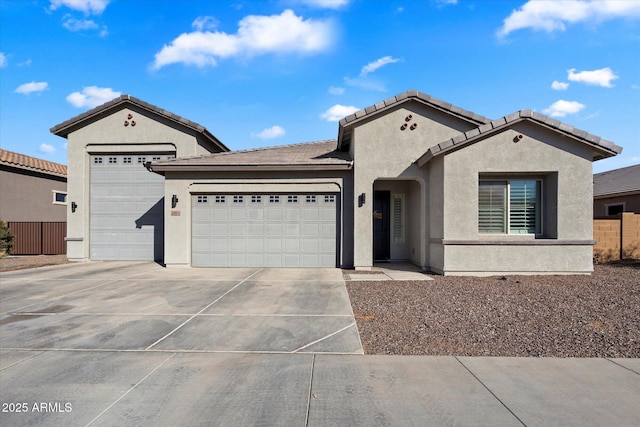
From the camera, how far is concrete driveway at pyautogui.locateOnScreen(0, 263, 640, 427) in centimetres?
304

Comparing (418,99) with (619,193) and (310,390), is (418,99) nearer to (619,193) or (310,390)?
(310,390)

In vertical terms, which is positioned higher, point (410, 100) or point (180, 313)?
point (410, 100)

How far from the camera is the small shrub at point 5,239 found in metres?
16.7

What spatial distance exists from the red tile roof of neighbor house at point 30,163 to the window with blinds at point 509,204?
22.8 m

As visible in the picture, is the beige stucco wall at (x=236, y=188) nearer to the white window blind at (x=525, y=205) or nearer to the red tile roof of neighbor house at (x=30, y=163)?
the white window blind at (x=525, y=205)

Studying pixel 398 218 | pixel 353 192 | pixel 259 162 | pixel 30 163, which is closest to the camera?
pixel 353 192

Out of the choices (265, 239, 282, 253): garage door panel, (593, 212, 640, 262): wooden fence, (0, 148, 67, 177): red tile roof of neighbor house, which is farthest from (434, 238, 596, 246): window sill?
(0, 148, 67, 177): red tile roof of neighbor house

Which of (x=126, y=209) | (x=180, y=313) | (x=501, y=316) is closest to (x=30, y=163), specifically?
(x=126, y=209)

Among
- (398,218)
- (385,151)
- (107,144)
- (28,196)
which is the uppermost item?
(107,144)

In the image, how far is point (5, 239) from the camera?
1688 centimetres

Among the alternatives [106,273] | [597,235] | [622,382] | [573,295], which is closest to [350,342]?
[622,382]

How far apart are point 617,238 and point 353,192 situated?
34.7 feet

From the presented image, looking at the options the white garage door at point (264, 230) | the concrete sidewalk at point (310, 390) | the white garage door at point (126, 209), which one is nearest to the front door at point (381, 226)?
the white garage door at point (264, 230)

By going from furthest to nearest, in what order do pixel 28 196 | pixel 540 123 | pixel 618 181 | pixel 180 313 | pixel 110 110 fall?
1. pixel 618 181
2. pixel 28 196
3. pixel 110 110
4. pixel 540 123
5. pixel 180 313
